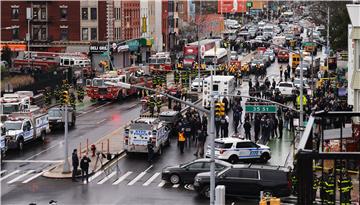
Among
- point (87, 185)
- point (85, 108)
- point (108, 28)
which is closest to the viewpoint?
point (87, 185)

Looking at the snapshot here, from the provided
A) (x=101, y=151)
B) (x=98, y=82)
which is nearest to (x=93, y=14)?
(x=98, y=82)

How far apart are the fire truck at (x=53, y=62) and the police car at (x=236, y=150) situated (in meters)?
42.4

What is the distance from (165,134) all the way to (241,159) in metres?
6.13

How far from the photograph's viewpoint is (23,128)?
4338cm

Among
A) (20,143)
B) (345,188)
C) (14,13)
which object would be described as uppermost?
(14,13)

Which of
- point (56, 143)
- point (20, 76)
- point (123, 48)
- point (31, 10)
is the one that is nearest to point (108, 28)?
point (123, 48)

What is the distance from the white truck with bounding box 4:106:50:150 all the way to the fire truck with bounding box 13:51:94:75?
3418cm

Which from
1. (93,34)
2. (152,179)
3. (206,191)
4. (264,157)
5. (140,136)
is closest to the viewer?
(206,191)

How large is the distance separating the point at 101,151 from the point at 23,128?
414 cm

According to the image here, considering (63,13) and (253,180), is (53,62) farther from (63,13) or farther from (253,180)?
(253,180)

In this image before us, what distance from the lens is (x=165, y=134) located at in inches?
1736

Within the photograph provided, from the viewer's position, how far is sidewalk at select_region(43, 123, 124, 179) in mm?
36969

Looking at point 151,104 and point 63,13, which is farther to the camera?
point 63,13

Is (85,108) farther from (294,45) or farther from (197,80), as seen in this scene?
(294,45)
